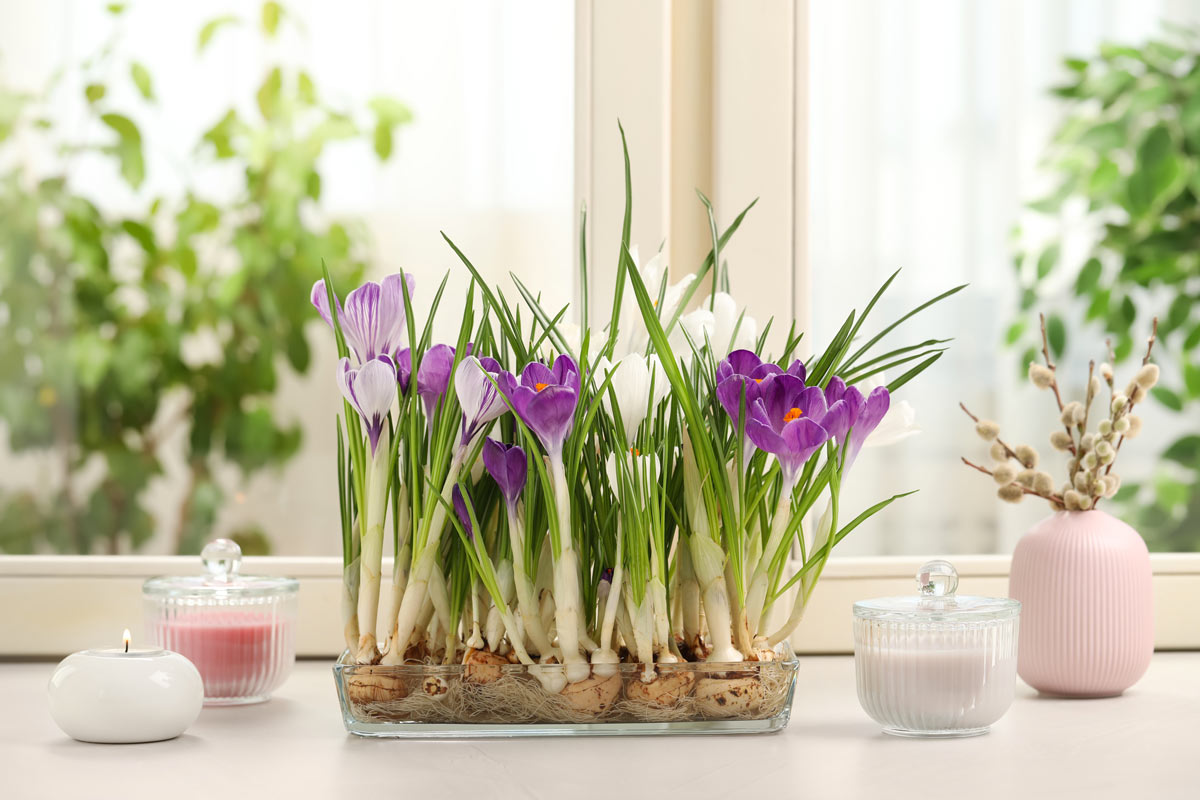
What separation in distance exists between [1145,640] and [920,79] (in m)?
0.61

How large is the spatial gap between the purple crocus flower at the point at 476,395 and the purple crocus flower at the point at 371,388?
47mm

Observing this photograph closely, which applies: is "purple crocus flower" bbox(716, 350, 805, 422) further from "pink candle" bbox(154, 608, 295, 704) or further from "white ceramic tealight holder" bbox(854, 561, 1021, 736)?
"pink candle" bbox(154, 608, 295, 704)

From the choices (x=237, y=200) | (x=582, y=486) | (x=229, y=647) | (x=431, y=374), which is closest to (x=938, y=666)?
(x=582, y=486)

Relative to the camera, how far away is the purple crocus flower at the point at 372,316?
780mm

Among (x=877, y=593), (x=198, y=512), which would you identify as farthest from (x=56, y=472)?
(x=877, y=593)

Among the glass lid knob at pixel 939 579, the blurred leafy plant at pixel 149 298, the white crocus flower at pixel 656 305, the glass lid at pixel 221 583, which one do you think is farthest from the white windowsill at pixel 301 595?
the white crocus flower at pixel 656 305

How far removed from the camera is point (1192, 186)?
3.95 ft

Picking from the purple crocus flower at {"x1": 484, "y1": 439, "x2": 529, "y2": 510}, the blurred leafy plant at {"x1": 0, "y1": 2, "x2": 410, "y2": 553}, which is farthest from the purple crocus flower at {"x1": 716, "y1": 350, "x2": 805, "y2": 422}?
the blurred leafy plant at {"x1": 0, "y1": 2, "x2": 410, "y2": 553}

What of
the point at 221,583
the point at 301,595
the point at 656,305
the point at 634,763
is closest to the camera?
the point at 634,763

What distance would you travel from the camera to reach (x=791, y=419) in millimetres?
748

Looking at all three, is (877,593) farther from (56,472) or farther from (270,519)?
(56,472)

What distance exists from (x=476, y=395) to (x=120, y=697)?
31cm

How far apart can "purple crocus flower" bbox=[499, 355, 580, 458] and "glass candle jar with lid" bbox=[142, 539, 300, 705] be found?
33 centimetres

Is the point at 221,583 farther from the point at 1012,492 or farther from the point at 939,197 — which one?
the point at 939,197
